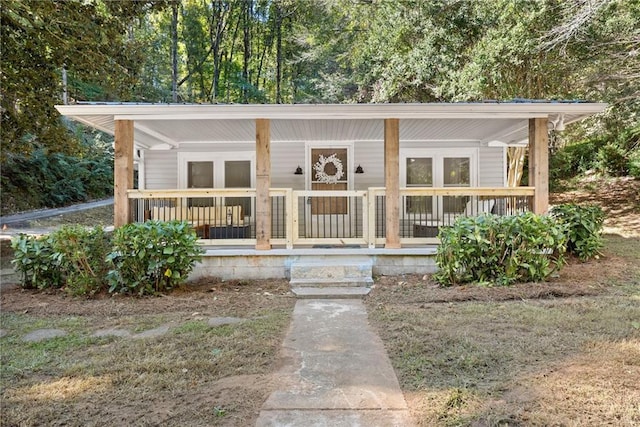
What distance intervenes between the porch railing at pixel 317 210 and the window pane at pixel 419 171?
51cm

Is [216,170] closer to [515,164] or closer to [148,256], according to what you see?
[148,256]

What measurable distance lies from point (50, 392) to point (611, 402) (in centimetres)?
344

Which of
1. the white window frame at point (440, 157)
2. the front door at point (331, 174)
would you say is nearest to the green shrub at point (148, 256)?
the front door at point (331, 174)

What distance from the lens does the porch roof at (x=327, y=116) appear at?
646 cm

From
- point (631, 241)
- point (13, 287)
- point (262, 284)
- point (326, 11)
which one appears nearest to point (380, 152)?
point (262, 284)

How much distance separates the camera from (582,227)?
7164 millimetres

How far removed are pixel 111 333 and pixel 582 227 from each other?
7.07m

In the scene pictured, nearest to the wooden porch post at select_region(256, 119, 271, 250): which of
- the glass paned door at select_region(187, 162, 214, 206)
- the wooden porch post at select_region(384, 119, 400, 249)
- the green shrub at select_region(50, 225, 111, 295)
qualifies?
the wooden porch post at select_region(384, 119, 400, 249)

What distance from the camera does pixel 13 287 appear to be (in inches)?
247

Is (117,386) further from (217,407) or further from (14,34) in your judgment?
(14,34)

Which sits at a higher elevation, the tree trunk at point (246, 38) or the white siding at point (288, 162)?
the tree trunk at point (246, 38)

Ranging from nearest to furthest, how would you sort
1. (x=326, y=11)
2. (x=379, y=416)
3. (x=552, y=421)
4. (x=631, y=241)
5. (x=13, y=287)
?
1. (x=552, y=421)
2. (x=379, y=416)
3. (x=13, y=287)
4. (x=631, y=241)
5. (x=326, y=11)

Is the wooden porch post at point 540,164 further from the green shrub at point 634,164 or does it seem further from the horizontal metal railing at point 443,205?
the green shrub at point 634,164

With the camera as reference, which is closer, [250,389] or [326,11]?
[250,389]
